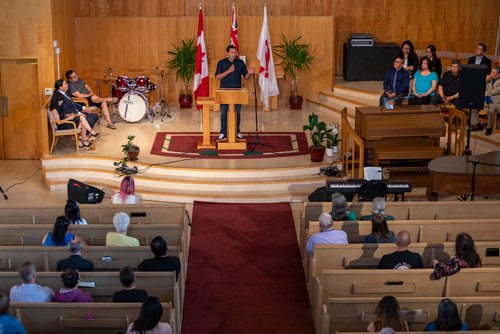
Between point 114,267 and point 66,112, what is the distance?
5790mm

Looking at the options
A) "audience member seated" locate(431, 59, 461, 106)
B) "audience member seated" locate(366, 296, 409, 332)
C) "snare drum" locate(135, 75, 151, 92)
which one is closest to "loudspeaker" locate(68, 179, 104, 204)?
"snare drum" locate(135, 75, 151, 92)

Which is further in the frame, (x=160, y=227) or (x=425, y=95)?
(x=425, y=95)

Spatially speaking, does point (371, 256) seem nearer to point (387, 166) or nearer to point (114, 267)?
point (114, 267)

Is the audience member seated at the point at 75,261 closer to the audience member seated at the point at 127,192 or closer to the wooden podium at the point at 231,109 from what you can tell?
the audience member seated at the point at 127,192

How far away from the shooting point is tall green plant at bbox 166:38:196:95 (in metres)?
16.1

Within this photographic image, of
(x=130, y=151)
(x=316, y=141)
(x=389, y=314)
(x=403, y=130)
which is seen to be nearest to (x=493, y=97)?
(x=403, y=130)

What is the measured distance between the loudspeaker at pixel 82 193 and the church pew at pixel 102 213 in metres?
1.69

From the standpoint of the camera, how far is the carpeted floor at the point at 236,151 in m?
12.7

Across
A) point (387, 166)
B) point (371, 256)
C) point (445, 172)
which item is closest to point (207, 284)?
point (371, 256)

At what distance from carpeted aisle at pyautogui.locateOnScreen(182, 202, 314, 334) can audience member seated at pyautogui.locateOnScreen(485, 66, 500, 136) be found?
4.11m

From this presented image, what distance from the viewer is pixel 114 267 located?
757cm

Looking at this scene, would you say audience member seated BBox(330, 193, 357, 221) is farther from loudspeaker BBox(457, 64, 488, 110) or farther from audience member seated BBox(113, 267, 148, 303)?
loudspeaker BBox(457, 64, 488, 110)

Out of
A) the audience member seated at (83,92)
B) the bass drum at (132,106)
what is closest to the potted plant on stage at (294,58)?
the bass drum at (132,106)

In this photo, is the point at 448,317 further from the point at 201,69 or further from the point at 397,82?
the point at 201,69
